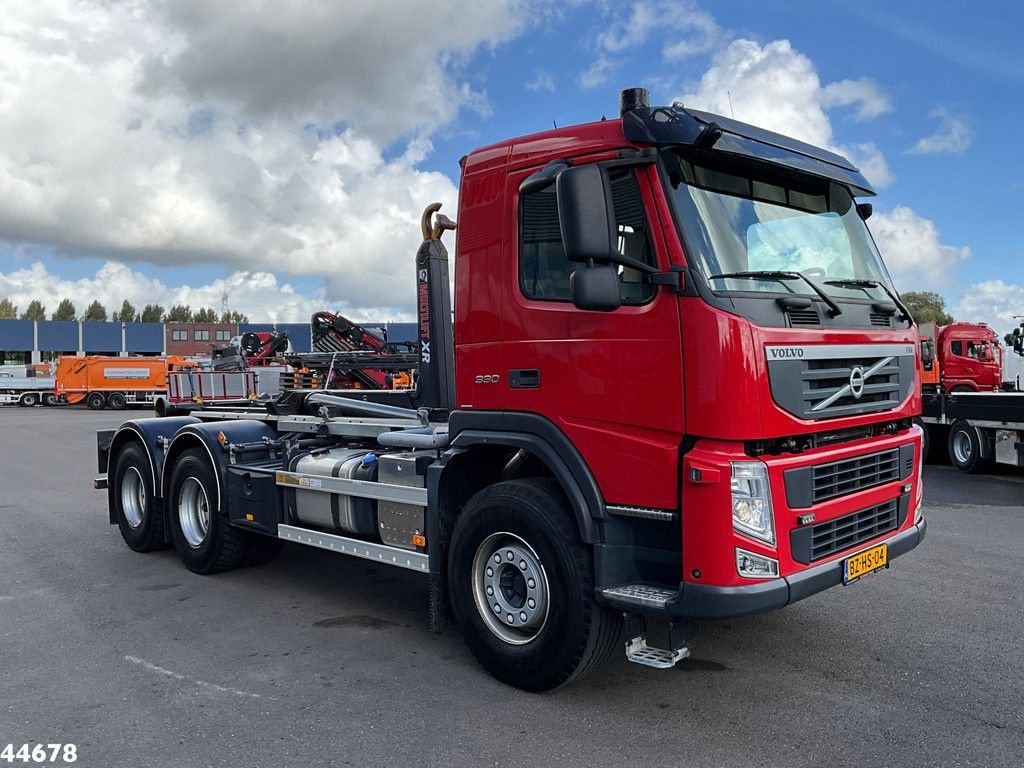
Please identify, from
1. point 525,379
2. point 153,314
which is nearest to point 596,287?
point 525,379

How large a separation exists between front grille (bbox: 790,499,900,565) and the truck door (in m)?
0.66

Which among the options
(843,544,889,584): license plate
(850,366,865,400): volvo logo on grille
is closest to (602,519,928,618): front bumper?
(843,544,889,584): license plate

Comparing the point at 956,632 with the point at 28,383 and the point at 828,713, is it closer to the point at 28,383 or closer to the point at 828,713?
the point at 828,713

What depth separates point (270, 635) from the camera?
5.55 meters

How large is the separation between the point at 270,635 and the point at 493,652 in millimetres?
1785

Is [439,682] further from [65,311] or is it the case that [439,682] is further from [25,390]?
[65,311]

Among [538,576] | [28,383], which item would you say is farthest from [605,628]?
[28,383]

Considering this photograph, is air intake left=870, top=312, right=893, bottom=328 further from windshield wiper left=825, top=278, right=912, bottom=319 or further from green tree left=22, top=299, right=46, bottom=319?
green tree left=22, top=299, right=46, bottom=319

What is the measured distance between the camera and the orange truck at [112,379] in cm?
4059

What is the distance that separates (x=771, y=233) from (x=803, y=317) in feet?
1.82

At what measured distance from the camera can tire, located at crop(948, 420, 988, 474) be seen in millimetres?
13734

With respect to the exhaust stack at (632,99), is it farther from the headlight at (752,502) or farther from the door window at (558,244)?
the headlight at (752,502)

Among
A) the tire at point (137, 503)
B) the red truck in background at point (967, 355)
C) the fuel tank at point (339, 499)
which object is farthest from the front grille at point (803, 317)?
the red truck in background at point (967, 355)

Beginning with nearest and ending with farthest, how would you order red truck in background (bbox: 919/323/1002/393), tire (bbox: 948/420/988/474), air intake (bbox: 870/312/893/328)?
air intake (bbox: 870/312/893/328)
tire (bbox: 948/420/988/474)
red truck in background (bbox: 919/323/1002/393)
